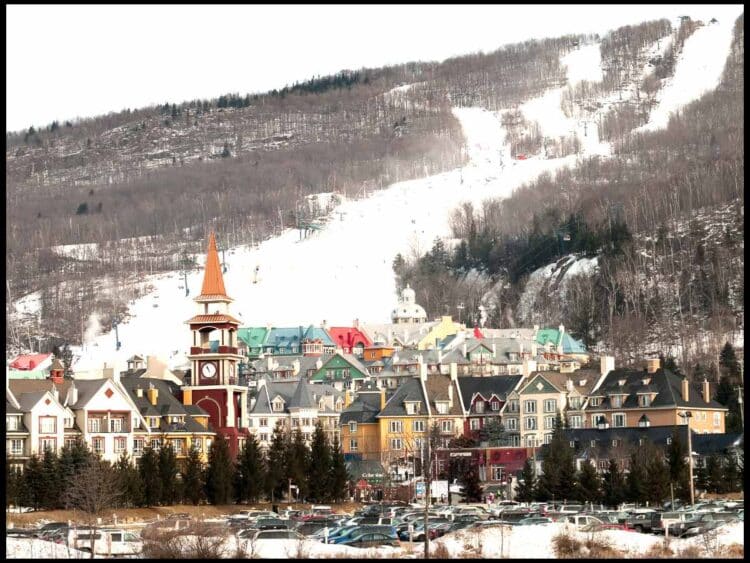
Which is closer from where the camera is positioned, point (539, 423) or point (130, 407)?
point (130, 407)

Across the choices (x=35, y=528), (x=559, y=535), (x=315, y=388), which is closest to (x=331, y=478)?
(x=35, y=528)

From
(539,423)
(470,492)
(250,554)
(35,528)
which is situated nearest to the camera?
(250,554)

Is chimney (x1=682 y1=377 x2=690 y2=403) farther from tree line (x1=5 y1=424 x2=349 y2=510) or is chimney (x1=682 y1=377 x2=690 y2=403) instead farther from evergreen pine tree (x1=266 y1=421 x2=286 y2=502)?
evergreen pine tree (x1=266 y1=421 x2=286 y2=502)

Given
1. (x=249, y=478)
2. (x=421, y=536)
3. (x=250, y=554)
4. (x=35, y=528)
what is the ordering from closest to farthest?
(x=250, y=554) → (x=421, y=536) → (x=35, y=528) → (x=249, y=478)

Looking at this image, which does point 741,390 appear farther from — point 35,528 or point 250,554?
point 250,554

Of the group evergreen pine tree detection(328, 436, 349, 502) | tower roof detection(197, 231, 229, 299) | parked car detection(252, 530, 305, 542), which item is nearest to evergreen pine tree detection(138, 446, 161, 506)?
evergreen pine tree detection(328, 436, 349, 502)

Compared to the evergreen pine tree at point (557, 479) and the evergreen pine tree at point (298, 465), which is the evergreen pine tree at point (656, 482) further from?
the evergreen pine tree at point (298, 465)

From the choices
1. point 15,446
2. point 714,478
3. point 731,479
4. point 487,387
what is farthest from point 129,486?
point 487,387
